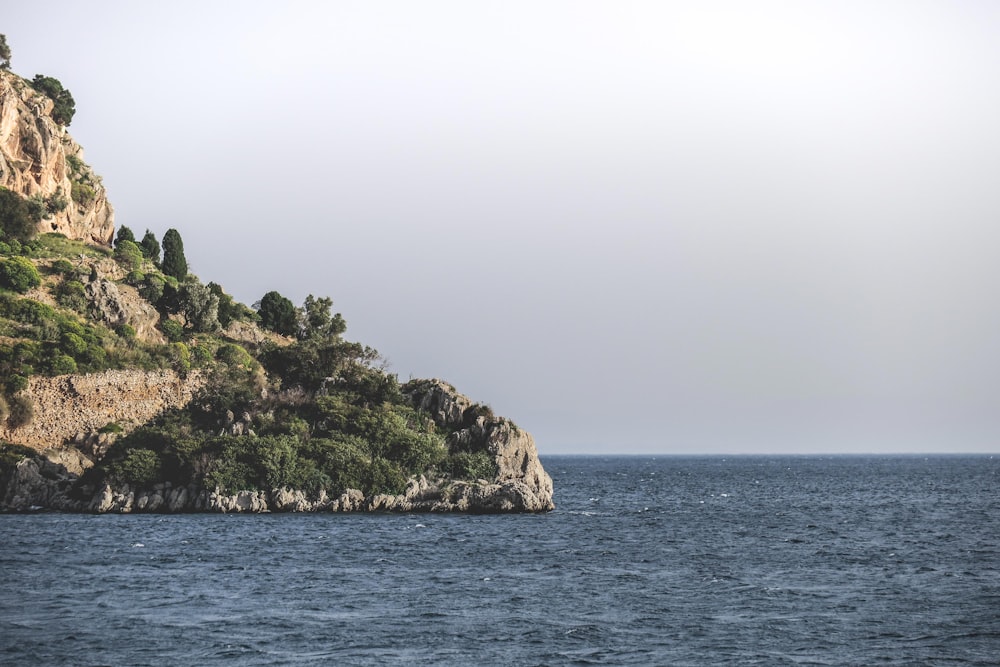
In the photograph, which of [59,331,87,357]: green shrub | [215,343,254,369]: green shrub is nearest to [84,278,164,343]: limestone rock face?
[215,343,254,369]: green shrub

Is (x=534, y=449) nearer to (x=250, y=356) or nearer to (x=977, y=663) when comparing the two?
(x=250, y=356)

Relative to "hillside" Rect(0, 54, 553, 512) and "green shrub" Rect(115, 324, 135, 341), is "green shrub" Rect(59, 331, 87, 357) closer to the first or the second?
"hillside" Rect(0, 54, 553, 512)

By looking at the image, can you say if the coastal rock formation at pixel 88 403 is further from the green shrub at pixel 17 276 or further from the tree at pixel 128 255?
the tree at pixel 128 255

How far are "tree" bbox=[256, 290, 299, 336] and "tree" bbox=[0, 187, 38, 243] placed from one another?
2557cm

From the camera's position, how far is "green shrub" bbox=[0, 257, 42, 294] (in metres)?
91.5

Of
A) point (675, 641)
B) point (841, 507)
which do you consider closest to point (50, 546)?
point (675, 641)

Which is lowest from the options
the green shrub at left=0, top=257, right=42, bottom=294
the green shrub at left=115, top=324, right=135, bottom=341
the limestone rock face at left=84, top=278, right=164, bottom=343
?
the green shrub at left=115, top=324, right=135, bottom=341

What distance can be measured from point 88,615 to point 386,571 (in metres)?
15.2

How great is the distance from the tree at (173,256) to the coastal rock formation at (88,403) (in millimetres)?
33658

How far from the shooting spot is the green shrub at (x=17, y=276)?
91500mm

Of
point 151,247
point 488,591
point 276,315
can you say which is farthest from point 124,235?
point 488,591

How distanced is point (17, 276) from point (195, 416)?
74.0 ft

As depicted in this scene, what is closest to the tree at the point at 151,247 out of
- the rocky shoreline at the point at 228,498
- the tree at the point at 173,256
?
the tree at the point at 173,256

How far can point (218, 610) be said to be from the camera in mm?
40156
